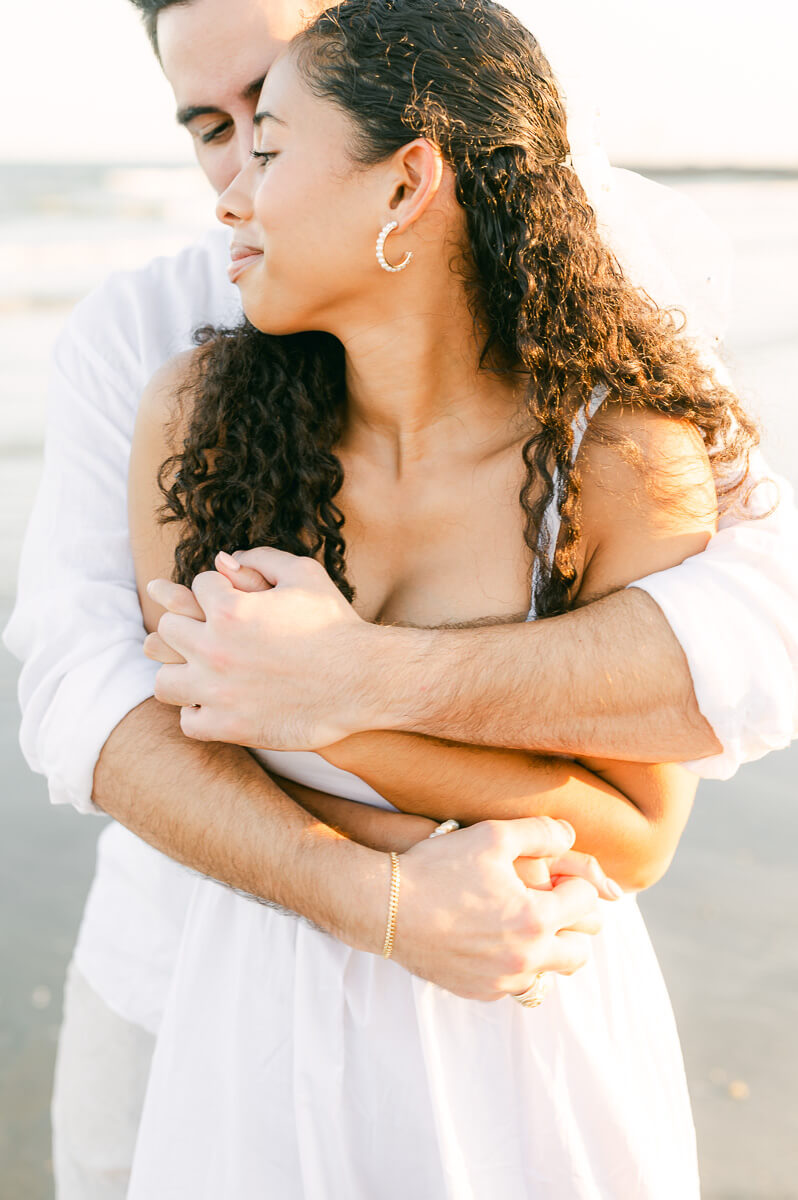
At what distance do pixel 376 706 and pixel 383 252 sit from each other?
0.83m

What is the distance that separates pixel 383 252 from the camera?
1.98m

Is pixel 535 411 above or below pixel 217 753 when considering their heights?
above

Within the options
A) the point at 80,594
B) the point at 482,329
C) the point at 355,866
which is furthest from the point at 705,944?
the point at 80,594

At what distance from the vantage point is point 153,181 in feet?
55.4

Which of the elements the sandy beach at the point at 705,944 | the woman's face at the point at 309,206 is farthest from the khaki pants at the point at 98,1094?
the woman's face at the point at 309,206

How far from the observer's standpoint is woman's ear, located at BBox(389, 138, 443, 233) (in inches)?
76.1

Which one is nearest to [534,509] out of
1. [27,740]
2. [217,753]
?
[217,753]

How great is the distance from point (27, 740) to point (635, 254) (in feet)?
5.39

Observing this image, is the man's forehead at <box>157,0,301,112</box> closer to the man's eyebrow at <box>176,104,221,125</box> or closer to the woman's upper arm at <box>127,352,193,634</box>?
the man's eyebrow at <box>176,104,221,125</box>

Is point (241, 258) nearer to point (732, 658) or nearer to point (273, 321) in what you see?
point (273, 321)

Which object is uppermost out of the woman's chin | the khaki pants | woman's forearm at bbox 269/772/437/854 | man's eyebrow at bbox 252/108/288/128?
man's eyebrow at bbox 252/108/288/128

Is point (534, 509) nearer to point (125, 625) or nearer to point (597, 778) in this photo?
point (597, 778)

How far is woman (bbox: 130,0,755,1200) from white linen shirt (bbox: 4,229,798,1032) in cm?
11

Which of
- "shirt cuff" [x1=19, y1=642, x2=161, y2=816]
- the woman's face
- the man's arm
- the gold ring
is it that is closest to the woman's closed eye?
the woman's face
